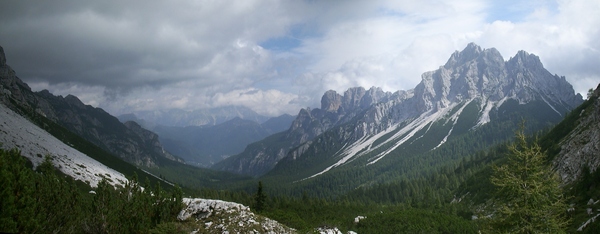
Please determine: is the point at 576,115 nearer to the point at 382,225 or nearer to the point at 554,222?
the point at 382,225

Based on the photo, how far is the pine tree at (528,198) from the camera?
72.5 ft

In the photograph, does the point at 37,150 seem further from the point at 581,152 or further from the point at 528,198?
the point at 581,152

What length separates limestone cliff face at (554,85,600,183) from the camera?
72250 millimetres

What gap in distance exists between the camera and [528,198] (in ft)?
74.8

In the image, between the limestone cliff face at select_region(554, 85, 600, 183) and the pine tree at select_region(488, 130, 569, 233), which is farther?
the limestone cliff face at select_region(554, 85, 600, 183)

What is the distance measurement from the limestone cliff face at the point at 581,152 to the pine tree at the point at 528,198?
212 ft

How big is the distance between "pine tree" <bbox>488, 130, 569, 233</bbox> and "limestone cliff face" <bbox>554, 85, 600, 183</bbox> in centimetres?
6464

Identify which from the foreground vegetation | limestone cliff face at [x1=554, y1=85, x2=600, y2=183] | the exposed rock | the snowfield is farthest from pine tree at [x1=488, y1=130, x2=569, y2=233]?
the snowfield

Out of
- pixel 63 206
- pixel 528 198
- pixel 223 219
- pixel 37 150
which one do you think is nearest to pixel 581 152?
pixel 528 198

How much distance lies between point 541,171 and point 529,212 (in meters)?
3.12

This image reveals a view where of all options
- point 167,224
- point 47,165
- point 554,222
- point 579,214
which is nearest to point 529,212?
point 554,222

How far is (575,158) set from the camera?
79250 millimetres

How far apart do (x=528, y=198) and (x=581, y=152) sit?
76391mm

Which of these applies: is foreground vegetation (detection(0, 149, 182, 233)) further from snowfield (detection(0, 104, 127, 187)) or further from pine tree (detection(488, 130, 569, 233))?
snowfield (detection(0, 104, 127, 187))
